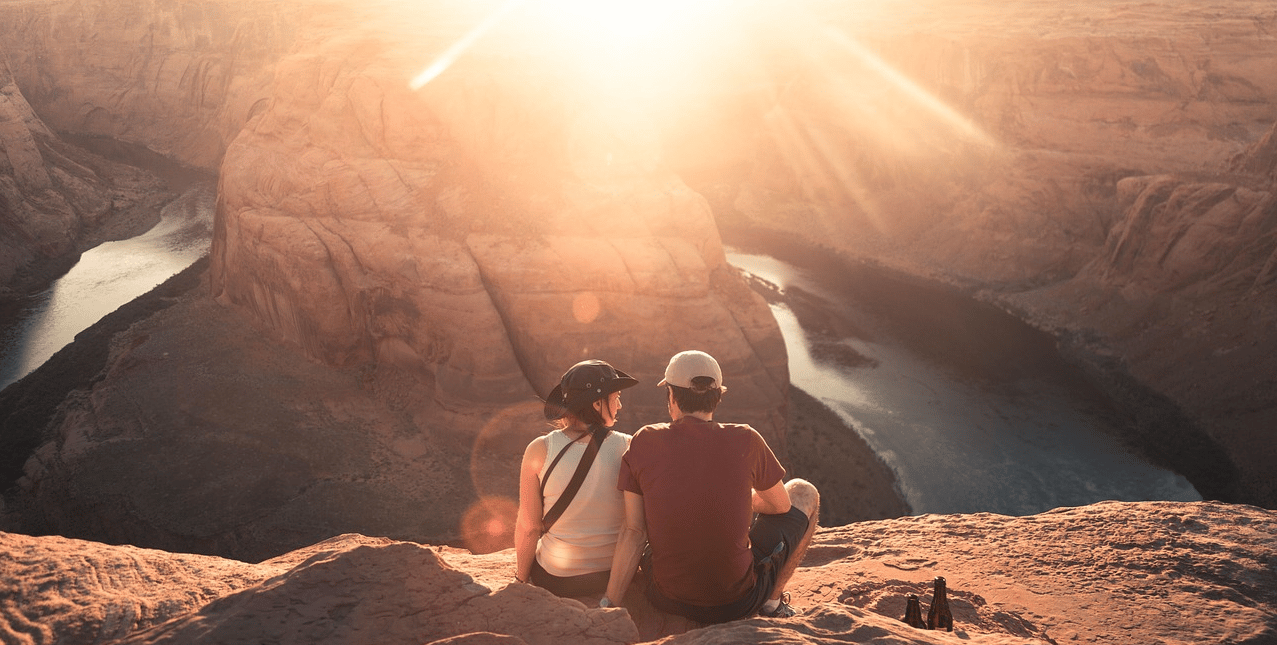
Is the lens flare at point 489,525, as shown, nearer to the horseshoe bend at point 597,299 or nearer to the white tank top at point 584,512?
the horseshoe bend at point 597,299

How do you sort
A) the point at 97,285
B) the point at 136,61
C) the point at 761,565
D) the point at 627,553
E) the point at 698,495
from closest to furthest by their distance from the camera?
the point at 698,495, the point at 627,553, the point at 761,565, the point at 97,285, the point at 136,61

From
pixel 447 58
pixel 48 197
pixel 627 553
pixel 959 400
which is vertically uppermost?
pixel 447 58

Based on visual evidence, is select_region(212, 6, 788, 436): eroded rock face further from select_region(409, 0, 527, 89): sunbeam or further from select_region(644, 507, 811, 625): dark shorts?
select_region(644, 507, 811, 625): dark shorts

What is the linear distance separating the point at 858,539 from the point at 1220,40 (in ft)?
Answer: 182

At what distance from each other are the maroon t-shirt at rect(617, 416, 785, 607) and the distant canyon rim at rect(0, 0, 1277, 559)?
51.1 ft

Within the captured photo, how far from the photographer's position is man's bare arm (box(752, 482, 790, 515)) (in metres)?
5.96

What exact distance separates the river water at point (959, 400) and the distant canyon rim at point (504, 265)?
210 centimetres

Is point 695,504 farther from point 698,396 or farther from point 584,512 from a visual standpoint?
point 584,512

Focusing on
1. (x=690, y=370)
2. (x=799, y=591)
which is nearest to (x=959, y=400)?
(x=799, y=591)

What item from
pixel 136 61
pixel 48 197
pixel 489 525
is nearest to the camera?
pixel 489 525

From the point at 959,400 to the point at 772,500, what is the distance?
2852cm

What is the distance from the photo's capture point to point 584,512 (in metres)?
5.84

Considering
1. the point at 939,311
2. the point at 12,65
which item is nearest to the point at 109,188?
the point at 12,65

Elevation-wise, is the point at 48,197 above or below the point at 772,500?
below
